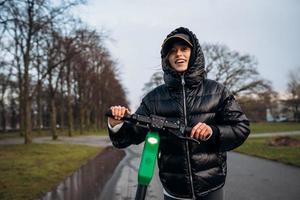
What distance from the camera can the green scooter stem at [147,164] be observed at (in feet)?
7.48

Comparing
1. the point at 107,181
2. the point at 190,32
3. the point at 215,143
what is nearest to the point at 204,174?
the point at 215,143

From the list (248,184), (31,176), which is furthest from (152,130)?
(31,176)

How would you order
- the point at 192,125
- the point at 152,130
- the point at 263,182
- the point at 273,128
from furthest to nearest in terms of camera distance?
the point at 273,128 → the point at 263,182 → the point at 192,125 → the point at 152,130

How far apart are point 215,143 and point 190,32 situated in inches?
33.3

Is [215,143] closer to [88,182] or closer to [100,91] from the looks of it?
[88,182]

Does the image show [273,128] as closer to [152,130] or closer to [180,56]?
[180,56]

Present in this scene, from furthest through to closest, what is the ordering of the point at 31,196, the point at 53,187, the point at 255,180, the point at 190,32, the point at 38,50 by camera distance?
1. the point at 38,50
2. the point at 255,180
3. the point at 53,187
4. the point at 31,196
5. the point at 190,32

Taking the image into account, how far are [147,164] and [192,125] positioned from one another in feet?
1.87

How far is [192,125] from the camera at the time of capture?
2.74 metres

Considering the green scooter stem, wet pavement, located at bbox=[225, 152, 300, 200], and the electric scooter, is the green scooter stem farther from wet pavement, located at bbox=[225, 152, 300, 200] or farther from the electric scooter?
wet pavement, located at bbox=[225, 152, 300, 200]

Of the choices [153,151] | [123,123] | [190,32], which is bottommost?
[153,151]

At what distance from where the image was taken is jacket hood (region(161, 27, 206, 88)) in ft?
9.22

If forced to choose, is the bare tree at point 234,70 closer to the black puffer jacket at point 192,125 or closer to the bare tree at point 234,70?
the bare tree at point 234,70

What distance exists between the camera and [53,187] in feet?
29.9
